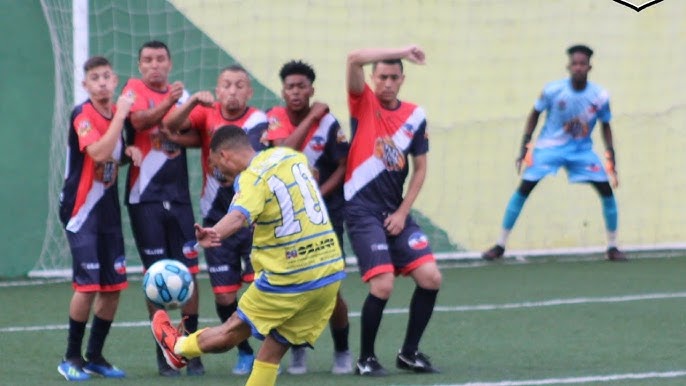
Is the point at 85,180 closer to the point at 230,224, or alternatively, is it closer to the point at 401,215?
the point at 401,215

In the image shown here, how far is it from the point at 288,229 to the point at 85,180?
1.96 metres

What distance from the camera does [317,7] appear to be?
45.2 feet

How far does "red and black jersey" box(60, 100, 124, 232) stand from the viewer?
8.44m

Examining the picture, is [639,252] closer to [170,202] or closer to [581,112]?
[581,112]

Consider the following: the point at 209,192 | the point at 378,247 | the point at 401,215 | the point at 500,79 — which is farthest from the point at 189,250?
the point at 500,79

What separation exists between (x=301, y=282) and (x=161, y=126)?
204 cm

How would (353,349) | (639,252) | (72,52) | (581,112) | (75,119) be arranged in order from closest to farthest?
(75,119) < (353,349) < (72,52) < (581,112) < (639,252)

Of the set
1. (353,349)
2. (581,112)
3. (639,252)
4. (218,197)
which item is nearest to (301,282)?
(218,197)

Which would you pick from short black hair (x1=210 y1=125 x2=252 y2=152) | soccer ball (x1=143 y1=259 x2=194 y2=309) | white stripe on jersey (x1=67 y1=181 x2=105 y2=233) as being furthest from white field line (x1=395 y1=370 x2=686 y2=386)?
white stripe on jersey (x1=67 y1=181 x2=105 y2=233)

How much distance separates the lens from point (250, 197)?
6.79 meters

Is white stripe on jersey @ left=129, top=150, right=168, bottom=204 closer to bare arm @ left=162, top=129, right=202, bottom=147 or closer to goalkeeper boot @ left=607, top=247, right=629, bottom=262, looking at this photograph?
bare arm @ left=162, top=129, right=202, bottom=147

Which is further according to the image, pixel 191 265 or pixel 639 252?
pixel 639 252

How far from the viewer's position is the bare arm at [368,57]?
26.2ft

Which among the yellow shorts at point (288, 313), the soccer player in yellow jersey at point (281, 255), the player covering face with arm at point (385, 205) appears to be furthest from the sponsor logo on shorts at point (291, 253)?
the player covering face with arm at point (385, 205)
